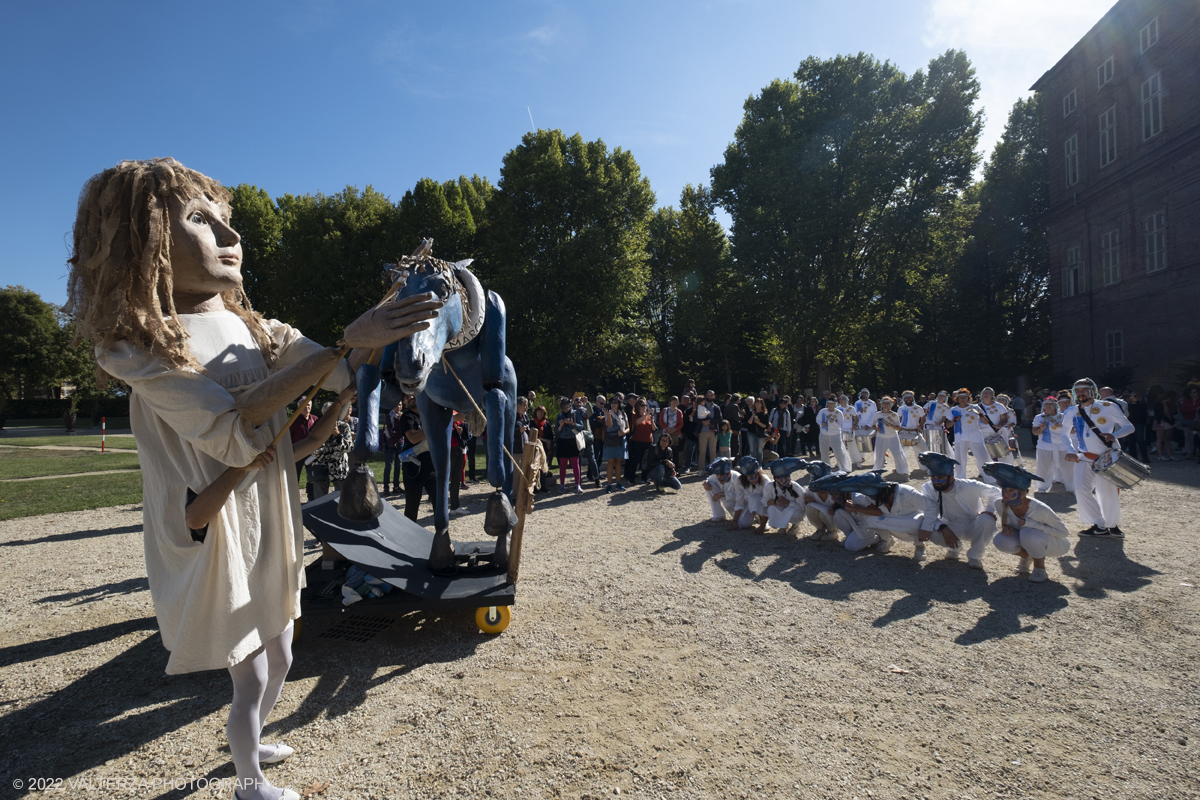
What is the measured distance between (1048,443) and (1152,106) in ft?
64.4

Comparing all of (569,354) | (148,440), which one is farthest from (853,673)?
(569,354)

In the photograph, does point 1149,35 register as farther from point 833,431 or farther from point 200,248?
point 200,248

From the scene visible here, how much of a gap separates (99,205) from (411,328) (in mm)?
1198

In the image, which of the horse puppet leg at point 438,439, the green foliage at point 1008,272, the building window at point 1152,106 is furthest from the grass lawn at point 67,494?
the green foliage at point 1008,272

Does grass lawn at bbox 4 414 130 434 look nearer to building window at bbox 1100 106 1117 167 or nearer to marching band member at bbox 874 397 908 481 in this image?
marching band member at bbox 874 397 908 481

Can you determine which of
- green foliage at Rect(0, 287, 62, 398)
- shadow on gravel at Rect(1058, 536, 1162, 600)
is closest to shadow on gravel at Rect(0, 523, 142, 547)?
shadow on gravel at Rect(1058, 536, 1162, 600)

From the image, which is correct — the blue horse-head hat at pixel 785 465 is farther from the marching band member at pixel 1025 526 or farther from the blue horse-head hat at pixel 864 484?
the marching band member at pixel 1025 526

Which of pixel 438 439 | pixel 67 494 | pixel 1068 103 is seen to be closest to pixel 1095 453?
pixel 438 439

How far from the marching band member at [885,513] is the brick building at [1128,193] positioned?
67.7ft

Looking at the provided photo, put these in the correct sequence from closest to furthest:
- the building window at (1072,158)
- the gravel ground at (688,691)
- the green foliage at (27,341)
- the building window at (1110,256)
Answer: the gravel ground at (688,691) → the building window at (1110,256) → the building window at (1072,158) → the green foliage at (27,341)

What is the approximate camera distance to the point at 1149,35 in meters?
21.1

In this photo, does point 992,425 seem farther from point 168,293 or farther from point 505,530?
point 168,293

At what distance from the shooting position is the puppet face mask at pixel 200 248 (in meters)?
2.14

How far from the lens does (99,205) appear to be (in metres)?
2.02
